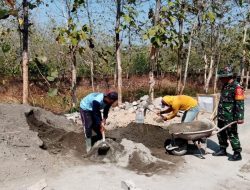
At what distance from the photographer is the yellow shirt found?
6.59 m

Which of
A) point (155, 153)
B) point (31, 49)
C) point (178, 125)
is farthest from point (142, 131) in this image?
point (31, 49)

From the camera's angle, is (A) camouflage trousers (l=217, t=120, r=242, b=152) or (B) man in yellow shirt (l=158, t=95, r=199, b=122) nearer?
(A) camouflage trousers (l=217, t=120, r=242, b=152)

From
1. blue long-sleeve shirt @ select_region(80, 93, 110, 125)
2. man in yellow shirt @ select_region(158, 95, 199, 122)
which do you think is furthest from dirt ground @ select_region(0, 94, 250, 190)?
man in yellow shirt @ select_region(158, 95, 199, 122)

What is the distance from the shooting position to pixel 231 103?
627 cm

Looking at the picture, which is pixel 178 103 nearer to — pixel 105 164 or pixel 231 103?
pixel 231 103

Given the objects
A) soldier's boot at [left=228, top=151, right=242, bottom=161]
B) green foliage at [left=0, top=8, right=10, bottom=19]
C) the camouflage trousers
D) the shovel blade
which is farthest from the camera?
soldier's boot at [left=228, top=151, right=242, bottom=161]

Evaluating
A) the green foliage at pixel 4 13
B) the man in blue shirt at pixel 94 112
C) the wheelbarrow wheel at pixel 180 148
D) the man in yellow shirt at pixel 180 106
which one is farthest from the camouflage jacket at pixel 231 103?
the green foliage at pixel 4 13

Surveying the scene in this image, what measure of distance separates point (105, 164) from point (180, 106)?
70.9 inches

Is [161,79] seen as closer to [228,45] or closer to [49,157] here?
[228,45]

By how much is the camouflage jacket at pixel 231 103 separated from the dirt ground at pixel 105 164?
0.80m

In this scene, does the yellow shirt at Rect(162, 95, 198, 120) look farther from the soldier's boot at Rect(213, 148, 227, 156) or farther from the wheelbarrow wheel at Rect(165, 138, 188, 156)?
the soldier's boot at Rect(213, 148, 227, 156)

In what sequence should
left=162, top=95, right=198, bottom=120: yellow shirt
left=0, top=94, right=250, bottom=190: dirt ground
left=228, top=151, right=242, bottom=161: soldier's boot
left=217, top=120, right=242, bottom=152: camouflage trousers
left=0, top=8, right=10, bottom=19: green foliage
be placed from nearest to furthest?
left=0, top=8, right=10, bottom=19: green foliage, left=0, top=94, right=250, bottom=190: dirt ground, left=217, top=120, right=242, bottom=152: camouflage trousers, left=228, top=151, right=242, bottom=161: soldier's boot, left=162, top=95, right=198, bottom=120: yellow shirt

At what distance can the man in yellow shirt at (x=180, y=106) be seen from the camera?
660 cm

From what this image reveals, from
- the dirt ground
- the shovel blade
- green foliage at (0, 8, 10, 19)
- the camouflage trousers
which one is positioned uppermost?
green foliage at (0, 8, 10, 19)
